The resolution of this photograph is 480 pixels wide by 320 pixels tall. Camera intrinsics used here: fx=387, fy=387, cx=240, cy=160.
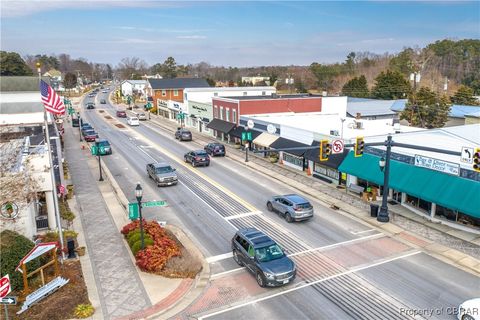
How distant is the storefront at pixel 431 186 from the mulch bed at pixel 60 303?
65.1ft

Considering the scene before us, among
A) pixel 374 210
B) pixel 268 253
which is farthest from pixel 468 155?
pixel 268 253

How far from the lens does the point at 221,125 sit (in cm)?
5469

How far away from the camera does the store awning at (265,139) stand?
4239cm

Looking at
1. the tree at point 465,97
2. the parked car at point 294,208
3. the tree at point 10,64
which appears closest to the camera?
the parked car at point 294,208

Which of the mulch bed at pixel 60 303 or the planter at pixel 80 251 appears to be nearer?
the mulch bed at pixel 60 303

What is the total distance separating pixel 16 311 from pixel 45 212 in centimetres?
1070

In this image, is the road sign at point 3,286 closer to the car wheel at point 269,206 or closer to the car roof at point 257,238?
the car roof at point 257,238

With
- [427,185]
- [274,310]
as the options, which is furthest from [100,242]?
[427,185]

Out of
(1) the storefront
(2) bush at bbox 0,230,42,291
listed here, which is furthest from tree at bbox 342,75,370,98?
(2) bush at bbox 0,230,42,291

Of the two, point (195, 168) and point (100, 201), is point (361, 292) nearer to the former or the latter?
point (100, 201)

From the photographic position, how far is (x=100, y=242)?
71.4 ft

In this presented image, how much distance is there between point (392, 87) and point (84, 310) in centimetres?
8623

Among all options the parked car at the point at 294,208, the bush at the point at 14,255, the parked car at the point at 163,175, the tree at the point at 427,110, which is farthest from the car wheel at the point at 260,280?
the tree at the point at 427,110

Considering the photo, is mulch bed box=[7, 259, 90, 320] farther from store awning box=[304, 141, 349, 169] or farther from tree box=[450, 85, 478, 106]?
tree box=[450, 85, 478, 106]
